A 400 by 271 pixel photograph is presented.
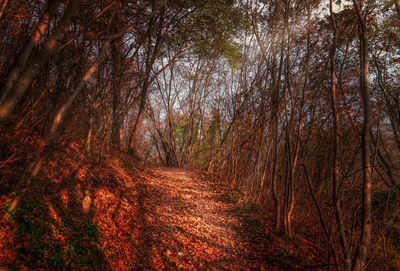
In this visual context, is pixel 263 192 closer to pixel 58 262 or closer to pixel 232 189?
pixel 232 189

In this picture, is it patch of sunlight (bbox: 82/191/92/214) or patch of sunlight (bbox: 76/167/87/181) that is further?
patch of sunlight (bbox: 76/167/87/181)

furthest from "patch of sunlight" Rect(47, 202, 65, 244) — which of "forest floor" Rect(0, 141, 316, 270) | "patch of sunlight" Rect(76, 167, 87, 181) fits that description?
"patch of sunlight" Rect(76, 167, 87, 181)

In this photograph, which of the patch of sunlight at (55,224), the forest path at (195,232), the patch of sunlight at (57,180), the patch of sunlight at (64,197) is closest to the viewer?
the patch of sunlight at (55,224)

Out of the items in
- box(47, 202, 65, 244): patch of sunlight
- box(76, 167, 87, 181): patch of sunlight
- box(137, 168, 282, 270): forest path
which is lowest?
box(137, 168, 282, 270): forest path

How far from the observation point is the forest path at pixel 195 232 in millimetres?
3775

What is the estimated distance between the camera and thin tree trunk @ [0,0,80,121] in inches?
92.8

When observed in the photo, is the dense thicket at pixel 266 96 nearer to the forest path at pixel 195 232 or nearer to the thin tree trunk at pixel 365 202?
the thin tree trunk at pixel 365 202

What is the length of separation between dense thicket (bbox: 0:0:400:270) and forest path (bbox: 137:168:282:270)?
942mm

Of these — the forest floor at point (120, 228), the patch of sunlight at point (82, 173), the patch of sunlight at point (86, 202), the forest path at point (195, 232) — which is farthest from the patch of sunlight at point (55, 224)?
the forest path at point (195, 232)

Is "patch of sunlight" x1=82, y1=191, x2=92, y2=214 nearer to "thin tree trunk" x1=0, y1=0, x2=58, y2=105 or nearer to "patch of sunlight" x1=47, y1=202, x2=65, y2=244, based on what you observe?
"patch of sunlight" x1=47, y1=202, x2=65, y2=244

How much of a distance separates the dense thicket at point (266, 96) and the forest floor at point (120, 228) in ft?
1.71

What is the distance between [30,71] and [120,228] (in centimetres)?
283

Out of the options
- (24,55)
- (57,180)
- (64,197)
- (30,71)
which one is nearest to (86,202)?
(64,197)

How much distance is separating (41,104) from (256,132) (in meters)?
5.92
